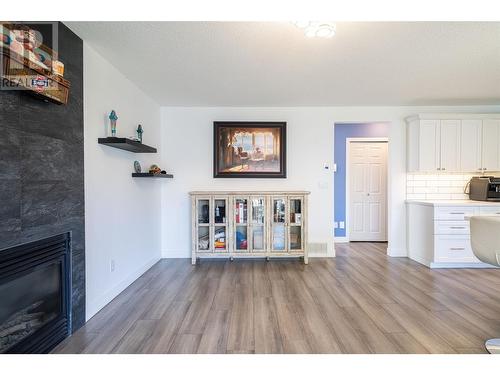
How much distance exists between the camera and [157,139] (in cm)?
370

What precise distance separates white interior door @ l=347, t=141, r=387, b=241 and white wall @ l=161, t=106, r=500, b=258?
3.74 feet

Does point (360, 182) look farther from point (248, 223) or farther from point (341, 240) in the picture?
point (248, 223)

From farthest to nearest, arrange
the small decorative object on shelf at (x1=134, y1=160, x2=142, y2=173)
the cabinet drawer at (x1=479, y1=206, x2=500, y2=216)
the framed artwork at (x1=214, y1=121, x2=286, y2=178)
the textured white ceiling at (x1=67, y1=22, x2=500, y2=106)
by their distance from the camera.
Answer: the framed artwork at (x1=214, y1=121, x2=286, y2=178)
the cabinet drawer at (x1=479, y1=206, x2=500, y2=216)
the small decorative object on shelf at (x1=134, y1=160, x2=142, y2=173)
the textured white ceiling at (x1=67, y1=22, x2=500, y2=106)

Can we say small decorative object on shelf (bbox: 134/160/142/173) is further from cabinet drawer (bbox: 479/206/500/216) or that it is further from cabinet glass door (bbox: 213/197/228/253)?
cabinet drawer (bbox: 479/206/500/216)

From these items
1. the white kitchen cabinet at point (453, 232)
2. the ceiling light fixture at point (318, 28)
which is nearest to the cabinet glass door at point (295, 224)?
the white kitchen cabinet at point (453, 232)

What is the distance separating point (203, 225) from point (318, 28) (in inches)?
107

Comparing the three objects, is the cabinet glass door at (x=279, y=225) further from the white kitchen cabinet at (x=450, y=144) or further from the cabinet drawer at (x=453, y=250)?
the white kitchen cabinet at (x=450, y=144)

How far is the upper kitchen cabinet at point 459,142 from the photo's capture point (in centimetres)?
354

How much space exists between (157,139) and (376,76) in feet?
9.86

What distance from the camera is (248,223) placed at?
3.49 meters

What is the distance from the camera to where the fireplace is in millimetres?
1364

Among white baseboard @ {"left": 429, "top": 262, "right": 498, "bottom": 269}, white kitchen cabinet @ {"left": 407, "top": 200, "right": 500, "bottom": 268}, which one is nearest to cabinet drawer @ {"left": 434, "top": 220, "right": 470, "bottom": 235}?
white kitchen cabinet @ {"left": 407, "top": 200, "right": 500, "bottom": 268}

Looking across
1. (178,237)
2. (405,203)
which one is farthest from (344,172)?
(178,237)

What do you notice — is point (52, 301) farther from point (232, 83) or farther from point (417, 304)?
point (417, 304)
